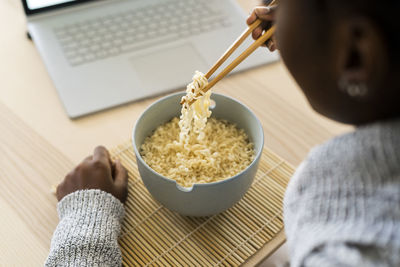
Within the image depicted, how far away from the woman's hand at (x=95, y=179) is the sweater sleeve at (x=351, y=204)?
322mm

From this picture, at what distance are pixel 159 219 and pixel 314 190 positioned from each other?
297 mm

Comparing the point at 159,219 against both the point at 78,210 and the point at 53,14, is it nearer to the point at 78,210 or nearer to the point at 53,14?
the point at 78,210

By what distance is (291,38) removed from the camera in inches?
18.4

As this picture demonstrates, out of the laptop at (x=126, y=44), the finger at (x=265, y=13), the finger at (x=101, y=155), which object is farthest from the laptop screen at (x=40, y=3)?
the finger at (x=265, y=13)

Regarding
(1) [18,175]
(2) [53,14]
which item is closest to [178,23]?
(2) [53,14]

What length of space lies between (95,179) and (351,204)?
417 mm

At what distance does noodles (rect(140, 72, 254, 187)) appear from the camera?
0.69 metres

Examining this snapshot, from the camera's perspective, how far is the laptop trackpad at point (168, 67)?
37.5 inches

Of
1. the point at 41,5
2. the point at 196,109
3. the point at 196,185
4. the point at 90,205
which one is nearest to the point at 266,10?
the point at 196,109

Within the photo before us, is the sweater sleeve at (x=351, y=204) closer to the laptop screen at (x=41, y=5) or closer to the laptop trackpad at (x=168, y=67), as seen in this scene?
the laptop trackpad at (x=168, y=67)

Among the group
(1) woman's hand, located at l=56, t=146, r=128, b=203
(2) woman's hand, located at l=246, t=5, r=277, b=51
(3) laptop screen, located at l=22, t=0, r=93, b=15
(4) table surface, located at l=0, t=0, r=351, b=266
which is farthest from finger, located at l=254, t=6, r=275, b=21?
(3) laptop screen, located at l=22, t=0, r=93, b=15

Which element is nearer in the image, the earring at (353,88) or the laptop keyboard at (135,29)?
the earring at (353,88)

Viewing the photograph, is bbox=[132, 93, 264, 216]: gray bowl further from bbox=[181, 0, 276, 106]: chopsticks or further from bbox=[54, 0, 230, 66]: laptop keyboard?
A: bbox=[54, 0, 230, 66]: laptop keyboard

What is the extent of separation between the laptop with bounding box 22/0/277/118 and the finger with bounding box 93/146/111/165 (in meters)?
0.14
